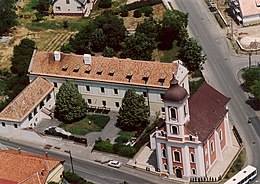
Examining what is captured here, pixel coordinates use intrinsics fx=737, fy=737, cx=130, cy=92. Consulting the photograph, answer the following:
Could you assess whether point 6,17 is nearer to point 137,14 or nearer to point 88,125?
point 137,14

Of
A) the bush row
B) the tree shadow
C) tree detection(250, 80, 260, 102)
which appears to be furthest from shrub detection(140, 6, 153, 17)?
the bush row

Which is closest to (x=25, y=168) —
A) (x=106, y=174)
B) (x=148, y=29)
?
(x=106, y=174)

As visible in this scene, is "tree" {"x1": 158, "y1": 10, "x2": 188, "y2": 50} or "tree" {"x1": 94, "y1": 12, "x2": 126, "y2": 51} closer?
"tree" {"x1": 158, "y1": 10, "x2": 188, "y2": 50}

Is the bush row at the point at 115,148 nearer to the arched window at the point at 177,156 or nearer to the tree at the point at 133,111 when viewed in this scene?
the tree at the point at 133,111

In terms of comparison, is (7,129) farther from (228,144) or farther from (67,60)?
(228,144)

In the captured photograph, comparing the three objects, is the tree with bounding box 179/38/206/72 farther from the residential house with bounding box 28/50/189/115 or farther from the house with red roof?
the house with red roof

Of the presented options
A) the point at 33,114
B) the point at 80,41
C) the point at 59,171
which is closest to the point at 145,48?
the point at 80,41
